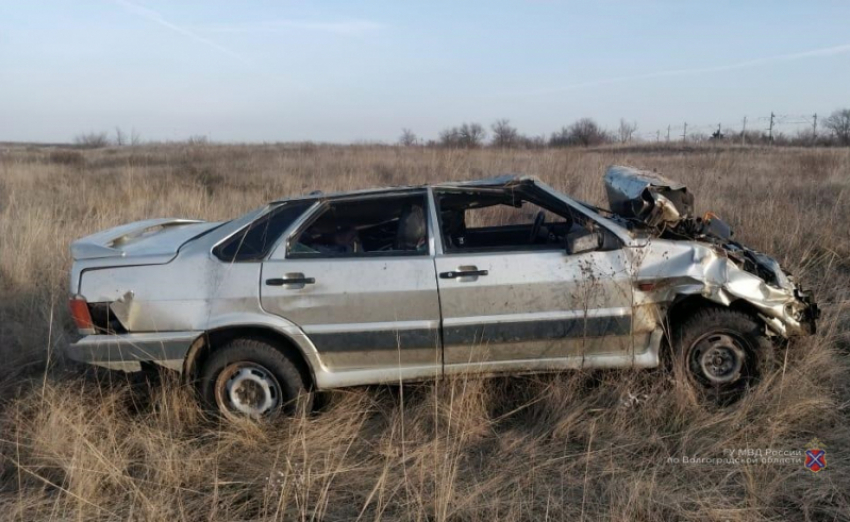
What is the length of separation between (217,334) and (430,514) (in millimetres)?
1718

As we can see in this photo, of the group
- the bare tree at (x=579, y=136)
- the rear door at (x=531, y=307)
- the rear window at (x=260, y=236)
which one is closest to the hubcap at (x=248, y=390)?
the rear window at (x=260, y=236)

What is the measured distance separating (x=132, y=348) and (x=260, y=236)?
3.34 ft

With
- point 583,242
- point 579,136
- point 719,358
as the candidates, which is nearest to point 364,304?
point 583,242

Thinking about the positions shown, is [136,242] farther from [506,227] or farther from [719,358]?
[719,358]

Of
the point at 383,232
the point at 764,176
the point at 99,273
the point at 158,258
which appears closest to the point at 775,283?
the point at 383,232

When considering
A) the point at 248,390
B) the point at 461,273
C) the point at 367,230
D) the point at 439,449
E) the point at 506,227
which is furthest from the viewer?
the point at 506,227

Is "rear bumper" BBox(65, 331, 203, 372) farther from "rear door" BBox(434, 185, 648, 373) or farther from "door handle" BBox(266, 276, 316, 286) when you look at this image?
"rear door" BBox(434, 185, 648, 373)

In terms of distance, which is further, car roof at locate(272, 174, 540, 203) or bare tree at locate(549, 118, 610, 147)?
bare tree at locate(549, 118, 610, 147)

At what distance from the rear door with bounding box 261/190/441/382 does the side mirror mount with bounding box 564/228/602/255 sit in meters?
0.85

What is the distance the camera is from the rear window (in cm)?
362

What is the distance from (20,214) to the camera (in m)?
9.07

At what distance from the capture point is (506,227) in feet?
15.7

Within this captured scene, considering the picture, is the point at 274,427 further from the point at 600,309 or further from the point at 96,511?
the point at 600,309

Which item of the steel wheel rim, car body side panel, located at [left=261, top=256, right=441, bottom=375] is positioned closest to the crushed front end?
the steel wheel rim
